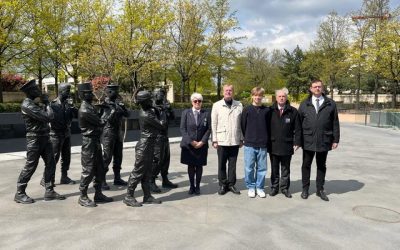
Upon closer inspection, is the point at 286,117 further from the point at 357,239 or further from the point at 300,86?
the point at 300,86

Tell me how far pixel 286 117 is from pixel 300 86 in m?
49.6

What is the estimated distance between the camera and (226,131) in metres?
6.03

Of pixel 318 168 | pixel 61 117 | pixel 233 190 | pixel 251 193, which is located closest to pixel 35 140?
pixel 61 117

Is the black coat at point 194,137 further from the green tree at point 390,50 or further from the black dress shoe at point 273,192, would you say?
the green tree at point 390,50

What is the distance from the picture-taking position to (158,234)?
4.30 meters

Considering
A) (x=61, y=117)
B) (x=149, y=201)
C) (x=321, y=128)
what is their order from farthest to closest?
(x=61, y=117) → (x=321, y=128) → (x=149, y=201)

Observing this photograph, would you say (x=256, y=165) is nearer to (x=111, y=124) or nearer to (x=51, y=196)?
(x=111, y=124)

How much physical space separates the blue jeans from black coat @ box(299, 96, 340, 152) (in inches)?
29.2

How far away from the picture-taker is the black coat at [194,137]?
601cm

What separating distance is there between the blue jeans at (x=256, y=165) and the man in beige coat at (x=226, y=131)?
224 mm

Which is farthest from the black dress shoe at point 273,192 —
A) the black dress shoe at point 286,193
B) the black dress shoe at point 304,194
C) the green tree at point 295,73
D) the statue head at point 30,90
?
the green tree at point 295,73

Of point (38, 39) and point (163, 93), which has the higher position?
point (38, 39)

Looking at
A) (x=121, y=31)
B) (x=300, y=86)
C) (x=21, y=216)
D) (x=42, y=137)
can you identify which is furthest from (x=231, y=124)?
(x=300, y=86)

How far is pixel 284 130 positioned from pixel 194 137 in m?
1.51
